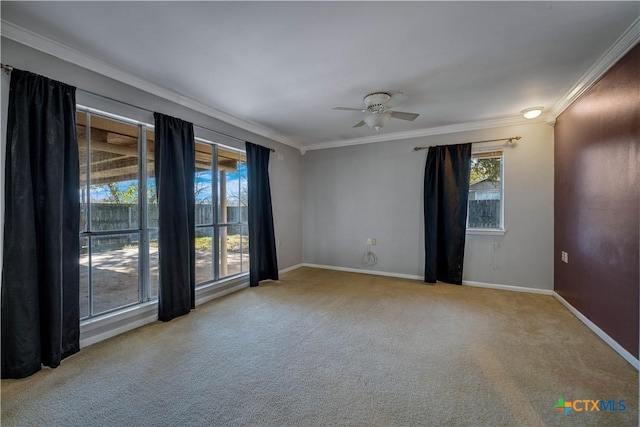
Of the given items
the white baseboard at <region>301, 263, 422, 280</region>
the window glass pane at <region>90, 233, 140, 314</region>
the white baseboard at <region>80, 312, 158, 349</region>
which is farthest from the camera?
the white baseboard at <region>301, 263, 422, 280</region>

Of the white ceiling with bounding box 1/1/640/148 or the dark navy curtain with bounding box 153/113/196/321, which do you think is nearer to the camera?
the white ceiling with bounding box 1/1/640/148

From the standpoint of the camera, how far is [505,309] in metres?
3.22

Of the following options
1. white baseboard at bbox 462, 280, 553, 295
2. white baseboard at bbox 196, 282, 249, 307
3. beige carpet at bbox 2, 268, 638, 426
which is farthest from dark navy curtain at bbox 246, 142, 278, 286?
white baseboard at bbox 462, 280, 553, 295

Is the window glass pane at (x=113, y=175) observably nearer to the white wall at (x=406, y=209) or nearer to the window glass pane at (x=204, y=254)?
the window glass pane at (x=204, y=254)

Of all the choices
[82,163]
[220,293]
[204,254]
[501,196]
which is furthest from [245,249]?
[501,196]

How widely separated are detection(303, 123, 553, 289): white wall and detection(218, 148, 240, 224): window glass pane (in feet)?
5.59

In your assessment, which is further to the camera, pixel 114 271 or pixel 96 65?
pixel 114 271

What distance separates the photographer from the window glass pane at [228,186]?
3.97 metres

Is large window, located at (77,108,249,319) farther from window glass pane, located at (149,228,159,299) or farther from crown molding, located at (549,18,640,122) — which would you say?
crown molding, located at (549,18,640,122)

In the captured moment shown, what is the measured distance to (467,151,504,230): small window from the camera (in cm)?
409

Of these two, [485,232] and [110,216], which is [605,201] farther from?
[110,216]

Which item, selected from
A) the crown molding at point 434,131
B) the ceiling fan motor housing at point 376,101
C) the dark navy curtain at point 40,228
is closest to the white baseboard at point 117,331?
the dark navy curtain at point 40,228

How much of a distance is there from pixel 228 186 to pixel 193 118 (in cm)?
111

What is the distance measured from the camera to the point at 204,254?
3.73 meters
